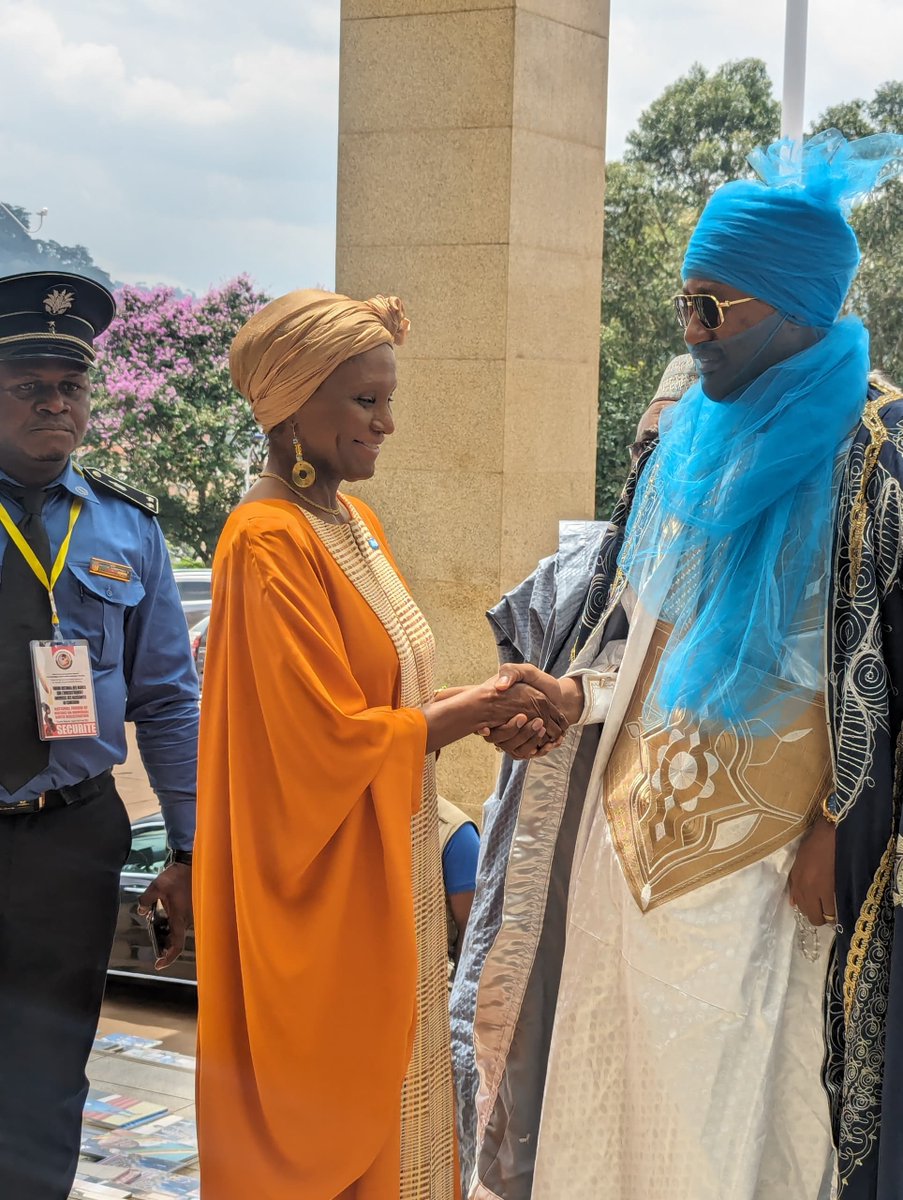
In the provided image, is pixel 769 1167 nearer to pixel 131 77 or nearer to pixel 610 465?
pixel 131 77

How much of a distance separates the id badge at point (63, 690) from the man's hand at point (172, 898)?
Result: 36cm

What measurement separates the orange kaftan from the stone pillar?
235cm

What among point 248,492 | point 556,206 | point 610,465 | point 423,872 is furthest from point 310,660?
point 610,465

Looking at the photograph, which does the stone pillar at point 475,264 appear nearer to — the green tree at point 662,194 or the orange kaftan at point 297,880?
the green tree at point 662,194

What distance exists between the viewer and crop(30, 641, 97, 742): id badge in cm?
204

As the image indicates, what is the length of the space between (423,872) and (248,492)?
25.4 inches

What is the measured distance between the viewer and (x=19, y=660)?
6.73ft

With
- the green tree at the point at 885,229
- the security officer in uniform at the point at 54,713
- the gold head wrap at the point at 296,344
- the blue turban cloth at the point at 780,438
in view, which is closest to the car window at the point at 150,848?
the security officer in uniform at the point at 54,713

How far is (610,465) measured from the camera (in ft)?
18.1

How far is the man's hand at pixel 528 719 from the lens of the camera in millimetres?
2000

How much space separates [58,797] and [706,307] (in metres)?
1.24

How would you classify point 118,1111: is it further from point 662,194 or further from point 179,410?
point 662,194

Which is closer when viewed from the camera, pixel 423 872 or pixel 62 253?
pixel 423 872

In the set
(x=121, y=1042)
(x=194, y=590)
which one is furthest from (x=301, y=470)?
(x=121, y=1042)
